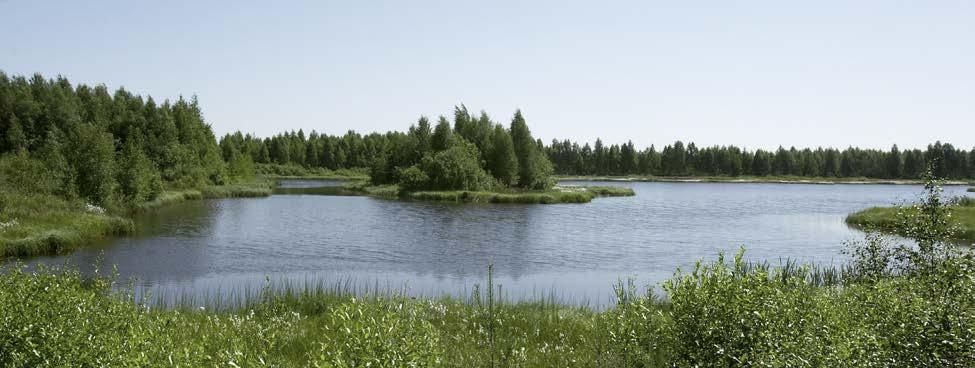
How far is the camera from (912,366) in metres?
6.51

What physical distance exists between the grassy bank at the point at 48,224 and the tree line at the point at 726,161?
501 feet

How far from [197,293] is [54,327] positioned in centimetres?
1390

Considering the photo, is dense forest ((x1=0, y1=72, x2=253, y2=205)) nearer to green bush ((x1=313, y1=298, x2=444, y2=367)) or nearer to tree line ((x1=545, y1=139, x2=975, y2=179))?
green bush ((x1=313, y1=298, x2=444, y2=367))

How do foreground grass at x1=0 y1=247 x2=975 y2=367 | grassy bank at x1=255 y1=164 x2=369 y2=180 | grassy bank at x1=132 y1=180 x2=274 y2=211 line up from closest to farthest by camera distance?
foreground grass at x1=0 y1=247 x2=975 y2=367 → grassy bank at x1=132 y1=180 x2=274 y2=211 → grassy bank at x1=255 y1=164 x2=369 y2=180

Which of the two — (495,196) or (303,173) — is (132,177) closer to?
(495,196)

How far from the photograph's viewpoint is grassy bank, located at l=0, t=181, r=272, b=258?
2834 cm

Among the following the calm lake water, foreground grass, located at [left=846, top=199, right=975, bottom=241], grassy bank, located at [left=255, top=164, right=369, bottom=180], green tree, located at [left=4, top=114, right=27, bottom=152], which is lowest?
the calm lake water

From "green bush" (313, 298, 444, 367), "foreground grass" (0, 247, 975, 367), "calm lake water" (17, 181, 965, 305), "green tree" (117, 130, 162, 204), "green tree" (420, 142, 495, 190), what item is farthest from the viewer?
"green tree" (420, 142, 495, 190)

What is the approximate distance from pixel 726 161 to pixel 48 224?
173 meters

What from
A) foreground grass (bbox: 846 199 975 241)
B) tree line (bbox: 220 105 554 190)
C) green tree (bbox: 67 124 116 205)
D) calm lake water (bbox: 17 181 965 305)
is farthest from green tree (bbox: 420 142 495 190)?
foreground grass (bbox: 846 199 975 241)

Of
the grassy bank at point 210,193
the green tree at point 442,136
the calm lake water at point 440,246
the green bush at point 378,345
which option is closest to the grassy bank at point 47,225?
the calm lake water at point 440,246

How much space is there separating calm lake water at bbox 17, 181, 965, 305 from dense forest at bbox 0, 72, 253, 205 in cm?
429

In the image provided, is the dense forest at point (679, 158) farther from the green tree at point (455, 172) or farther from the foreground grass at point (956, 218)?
the foreground grass at point (956, 218)

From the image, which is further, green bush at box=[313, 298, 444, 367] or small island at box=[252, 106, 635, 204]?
small island at box=[252, 106, 635, 204]
